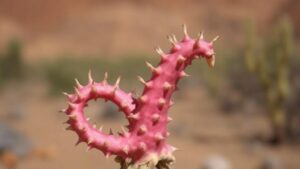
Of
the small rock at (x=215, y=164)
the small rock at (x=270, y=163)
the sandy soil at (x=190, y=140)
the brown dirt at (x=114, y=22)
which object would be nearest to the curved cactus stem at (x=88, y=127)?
the sandy soil at (x=190, y=140)

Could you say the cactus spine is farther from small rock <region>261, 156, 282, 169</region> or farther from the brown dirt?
the brown dirt

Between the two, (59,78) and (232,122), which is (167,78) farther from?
(59,78)

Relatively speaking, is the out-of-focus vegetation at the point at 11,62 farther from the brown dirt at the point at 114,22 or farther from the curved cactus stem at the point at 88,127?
the curved cactus stem at the point at 88,127

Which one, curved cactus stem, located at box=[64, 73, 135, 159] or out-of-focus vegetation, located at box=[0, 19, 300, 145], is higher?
out-of-focus vegetation, located at box=[0, 19, 300, 145]

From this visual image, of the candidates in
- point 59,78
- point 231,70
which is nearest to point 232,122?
point 231,70

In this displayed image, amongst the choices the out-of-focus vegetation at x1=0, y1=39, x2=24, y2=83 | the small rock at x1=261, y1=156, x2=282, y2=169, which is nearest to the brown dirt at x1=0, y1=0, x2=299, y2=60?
the out-of-focus vegetation at x1=0, y1=39, x2=24, y2=83

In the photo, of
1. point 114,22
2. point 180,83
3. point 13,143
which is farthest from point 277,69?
point 114,22
